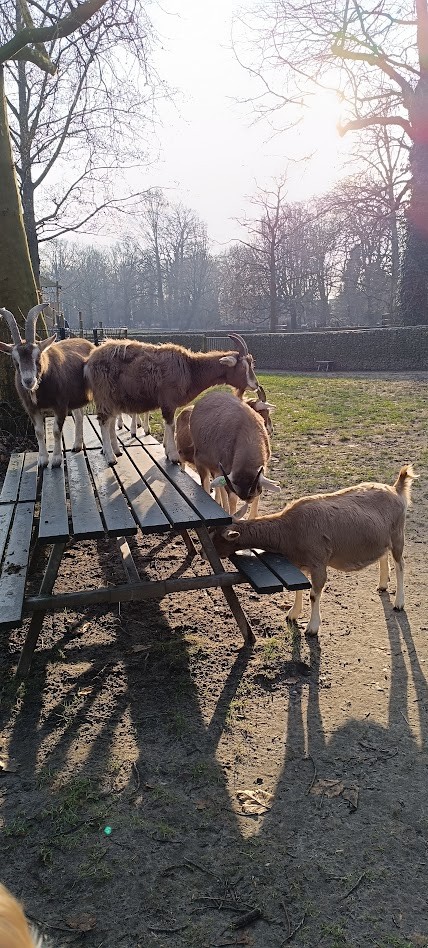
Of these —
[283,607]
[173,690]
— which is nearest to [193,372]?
[283,607]

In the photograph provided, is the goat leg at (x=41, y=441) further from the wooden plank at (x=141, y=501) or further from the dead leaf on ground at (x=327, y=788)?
the dead leaf on ground at (x=327, y=788)

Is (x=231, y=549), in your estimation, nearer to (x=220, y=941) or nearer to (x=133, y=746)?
(x=133, y=746)

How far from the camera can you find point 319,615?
4.43 m

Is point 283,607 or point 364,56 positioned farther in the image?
point 364,56

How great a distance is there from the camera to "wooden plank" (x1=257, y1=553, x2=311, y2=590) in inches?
144

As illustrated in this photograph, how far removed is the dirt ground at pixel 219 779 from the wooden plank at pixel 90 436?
6.94 feet

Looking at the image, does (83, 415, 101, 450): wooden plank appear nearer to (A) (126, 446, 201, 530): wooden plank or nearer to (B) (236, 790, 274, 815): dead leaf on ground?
(A) (126, 446, 201, 530): wooden plank

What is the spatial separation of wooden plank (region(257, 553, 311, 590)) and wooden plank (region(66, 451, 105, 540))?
3.68ft

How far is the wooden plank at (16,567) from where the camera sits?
11.1 feet

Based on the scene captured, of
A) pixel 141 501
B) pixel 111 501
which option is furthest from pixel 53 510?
pixel 141 501

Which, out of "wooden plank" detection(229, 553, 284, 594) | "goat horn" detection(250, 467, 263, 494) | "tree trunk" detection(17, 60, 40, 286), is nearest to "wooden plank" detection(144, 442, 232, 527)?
"wooden plank" detection(229, 553, 284, 594)

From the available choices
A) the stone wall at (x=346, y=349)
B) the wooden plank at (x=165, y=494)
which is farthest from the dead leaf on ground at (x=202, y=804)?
the stone wall at (x=346, y=349)

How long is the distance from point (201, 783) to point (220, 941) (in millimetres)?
841

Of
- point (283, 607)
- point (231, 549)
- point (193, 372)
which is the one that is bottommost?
point (283, 607)
